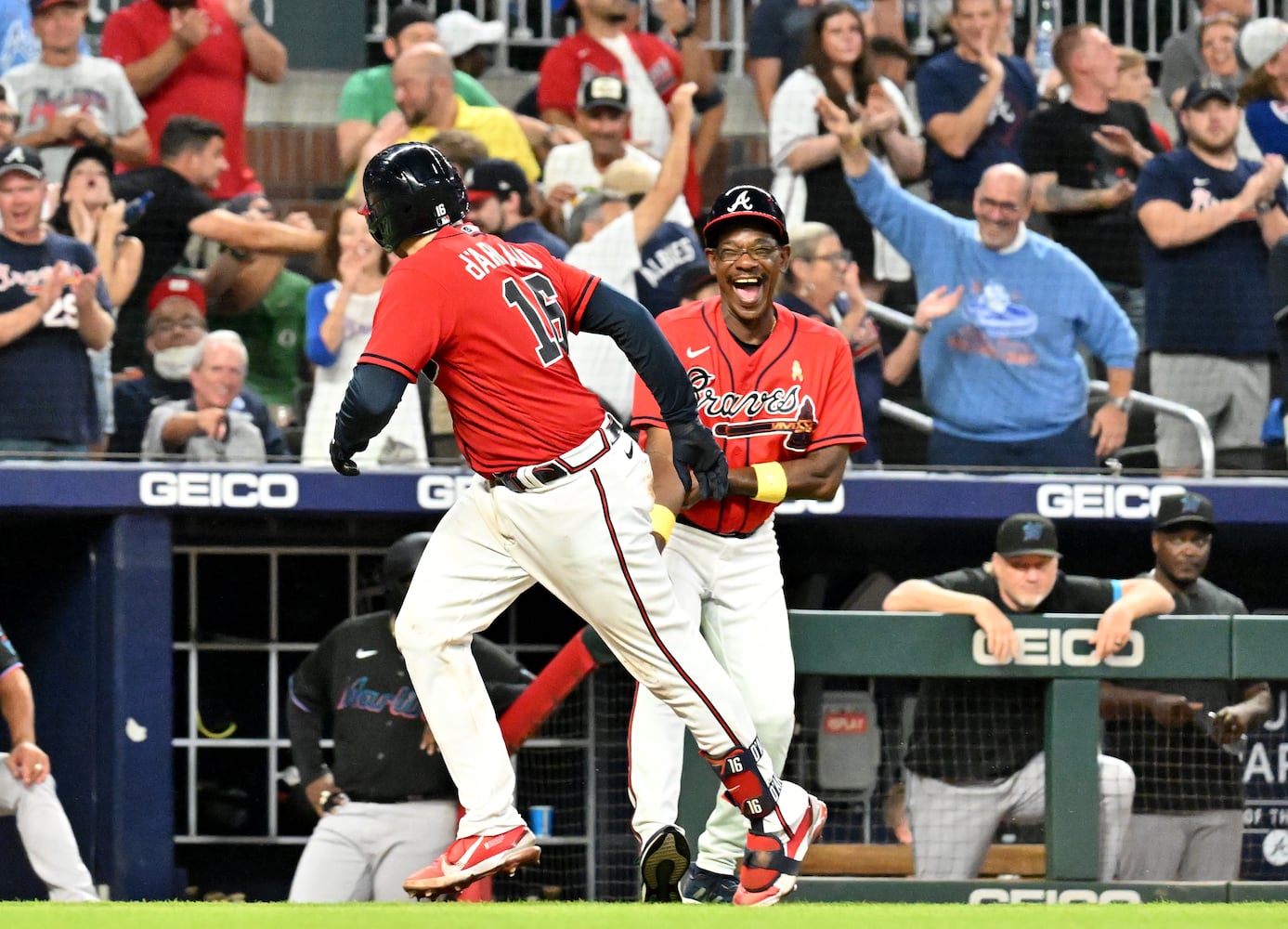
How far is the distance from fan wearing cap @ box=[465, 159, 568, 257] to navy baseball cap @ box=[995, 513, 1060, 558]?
2133mm

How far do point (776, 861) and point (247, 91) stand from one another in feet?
13.9

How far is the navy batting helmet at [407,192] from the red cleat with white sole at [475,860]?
1.35 metres


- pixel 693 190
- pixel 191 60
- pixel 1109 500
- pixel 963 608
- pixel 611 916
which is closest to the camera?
pixel 611 916

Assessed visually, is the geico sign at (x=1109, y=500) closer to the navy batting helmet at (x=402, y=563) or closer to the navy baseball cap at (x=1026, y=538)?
the navy baseball cap at (x=1026, y=538)

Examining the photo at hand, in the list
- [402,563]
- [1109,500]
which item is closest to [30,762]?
[402,563]

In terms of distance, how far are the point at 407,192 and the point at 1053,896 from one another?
2675 mm

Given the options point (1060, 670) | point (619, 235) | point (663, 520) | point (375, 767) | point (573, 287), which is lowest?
point (375, 767)

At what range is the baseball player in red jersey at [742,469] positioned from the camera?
4.88 metres

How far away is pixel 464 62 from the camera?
828 centimetres

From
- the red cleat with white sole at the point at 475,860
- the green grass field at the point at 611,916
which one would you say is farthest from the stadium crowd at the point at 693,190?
the green grass field at the point at 611,916

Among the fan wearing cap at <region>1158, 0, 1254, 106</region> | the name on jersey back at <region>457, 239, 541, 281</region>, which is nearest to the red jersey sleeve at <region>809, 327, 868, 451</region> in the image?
the name on jersey back at <region>457, 239, 541, 281</region>

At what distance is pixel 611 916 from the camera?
3.80 metres

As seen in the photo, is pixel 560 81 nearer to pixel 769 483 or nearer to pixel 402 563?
pixel 402 563

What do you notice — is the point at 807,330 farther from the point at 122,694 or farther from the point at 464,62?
the point at 464,62
